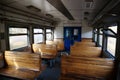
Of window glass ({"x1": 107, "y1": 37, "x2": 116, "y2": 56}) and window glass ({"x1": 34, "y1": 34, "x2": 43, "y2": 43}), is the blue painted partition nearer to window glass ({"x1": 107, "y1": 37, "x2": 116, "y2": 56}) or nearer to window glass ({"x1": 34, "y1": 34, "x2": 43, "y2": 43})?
window glass ({"x1": 34, "y1": 34, "x2": 43, "y2": 43})

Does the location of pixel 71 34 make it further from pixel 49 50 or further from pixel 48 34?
pixel 49 50

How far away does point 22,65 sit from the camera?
2266 mm

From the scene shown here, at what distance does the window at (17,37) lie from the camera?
3.11 metres

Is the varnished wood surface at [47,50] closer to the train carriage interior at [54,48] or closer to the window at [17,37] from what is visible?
the train carriage interior at [54,48]

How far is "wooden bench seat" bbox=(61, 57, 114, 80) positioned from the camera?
1.75 m

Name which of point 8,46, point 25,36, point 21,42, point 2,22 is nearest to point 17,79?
point 8,46

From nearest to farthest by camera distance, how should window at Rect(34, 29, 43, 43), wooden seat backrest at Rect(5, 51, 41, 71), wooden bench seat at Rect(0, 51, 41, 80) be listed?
wooden bench seat at Rect(0, 51, 41, 80), wooden seat backrest at Rect(5, 51, 41, 71), window at Rect(34, 29, 43, 43)

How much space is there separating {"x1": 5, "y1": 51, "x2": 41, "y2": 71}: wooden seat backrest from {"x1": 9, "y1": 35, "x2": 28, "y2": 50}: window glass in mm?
835

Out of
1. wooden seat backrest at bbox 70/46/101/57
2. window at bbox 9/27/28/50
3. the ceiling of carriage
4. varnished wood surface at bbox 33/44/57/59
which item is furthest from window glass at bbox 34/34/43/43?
wooden seat backrest at bbox 70/46/101/57

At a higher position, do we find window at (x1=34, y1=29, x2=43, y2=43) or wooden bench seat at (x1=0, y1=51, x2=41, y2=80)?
window at (x1=34, y1=29, x2=43, y2=43)

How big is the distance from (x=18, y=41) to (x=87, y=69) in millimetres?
2600

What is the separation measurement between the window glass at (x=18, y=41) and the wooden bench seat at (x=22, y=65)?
0.82m

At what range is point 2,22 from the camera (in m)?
2.60

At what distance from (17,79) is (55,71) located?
161 centimetres
